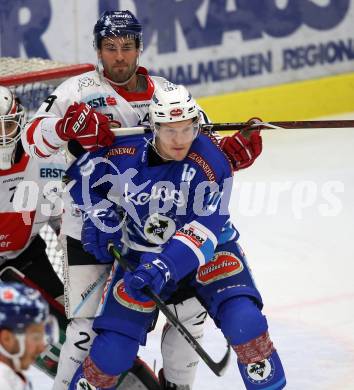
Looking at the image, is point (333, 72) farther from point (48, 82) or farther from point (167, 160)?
point (167, 160)

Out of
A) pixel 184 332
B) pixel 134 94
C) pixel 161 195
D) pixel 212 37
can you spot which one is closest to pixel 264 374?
pixel 184 332

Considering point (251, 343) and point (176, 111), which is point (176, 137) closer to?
point (176, 111)

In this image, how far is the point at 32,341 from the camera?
2588 mm

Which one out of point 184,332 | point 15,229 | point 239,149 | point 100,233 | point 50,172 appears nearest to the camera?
point 184,332

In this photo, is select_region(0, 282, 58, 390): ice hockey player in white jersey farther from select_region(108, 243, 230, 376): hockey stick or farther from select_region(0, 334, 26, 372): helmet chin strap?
select_region(108, 243, 230, 376): hockey stick

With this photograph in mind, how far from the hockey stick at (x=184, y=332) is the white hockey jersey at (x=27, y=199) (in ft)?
2.02

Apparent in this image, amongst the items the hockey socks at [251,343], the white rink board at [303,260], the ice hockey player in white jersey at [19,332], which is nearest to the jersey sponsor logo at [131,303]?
the hockey socks at [251,343]

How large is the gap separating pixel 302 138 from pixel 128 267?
4.01m

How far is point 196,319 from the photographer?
396cm

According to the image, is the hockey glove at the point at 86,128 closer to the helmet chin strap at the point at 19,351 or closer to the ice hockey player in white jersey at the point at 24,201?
the ice hockey player in white jersey at the point at 24,201

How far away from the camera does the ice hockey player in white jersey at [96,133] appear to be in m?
3.85

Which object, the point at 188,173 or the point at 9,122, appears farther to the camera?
the point at 9,122

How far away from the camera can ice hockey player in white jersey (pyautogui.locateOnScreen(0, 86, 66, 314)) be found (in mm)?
4180

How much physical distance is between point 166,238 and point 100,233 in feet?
0.69
